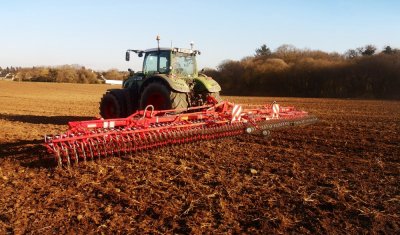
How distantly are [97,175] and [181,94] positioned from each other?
322 cm

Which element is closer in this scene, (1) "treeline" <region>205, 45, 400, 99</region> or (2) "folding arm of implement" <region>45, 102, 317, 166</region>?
(2) "folding arm of implement" <region>45, 102, 317, 166</region>

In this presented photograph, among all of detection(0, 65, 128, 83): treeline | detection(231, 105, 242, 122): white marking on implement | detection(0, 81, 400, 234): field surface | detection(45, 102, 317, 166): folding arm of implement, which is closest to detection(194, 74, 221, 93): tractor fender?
detection(45, 102, 317, 166): folding arm of implement

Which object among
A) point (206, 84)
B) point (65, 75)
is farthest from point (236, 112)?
point (65, 75)

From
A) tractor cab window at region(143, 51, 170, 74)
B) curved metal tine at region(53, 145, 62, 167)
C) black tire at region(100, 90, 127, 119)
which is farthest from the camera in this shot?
black tire at region(100, 90, 127, 119)

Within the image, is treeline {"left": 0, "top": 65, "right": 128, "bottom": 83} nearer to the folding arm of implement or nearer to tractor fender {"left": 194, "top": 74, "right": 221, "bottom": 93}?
tractor fender {"left": 194, "top": 74, "right": 221, "bottom": 93}

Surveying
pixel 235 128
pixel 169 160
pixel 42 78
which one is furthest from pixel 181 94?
pixel 42 78

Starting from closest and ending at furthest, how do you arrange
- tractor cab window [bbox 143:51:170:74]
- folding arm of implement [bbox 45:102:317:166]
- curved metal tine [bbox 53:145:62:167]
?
curved metal tine [bbox 53:145:62:167] < folding arm of implement [bbox 45:102:317:166] < tractor cab window [bbox 143:51:170:74]

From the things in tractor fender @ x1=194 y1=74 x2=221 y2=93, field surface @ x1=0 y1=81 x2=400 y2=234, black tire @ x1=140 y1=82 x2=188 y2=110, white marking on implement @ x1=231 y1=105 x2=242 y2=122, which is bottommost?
field surface @ x1=0 y1=81 x2=400 y2=234

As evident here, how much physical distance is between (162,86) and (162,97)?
23cm

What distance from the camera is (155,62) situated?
28.6 feet

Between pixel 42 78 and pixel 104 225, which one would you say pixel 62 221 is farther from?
pixel 42 78

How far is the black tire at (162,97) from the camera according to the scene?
749 centimetres

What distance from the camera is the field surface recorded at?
330 cm

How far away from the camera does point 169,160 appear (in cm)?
562
